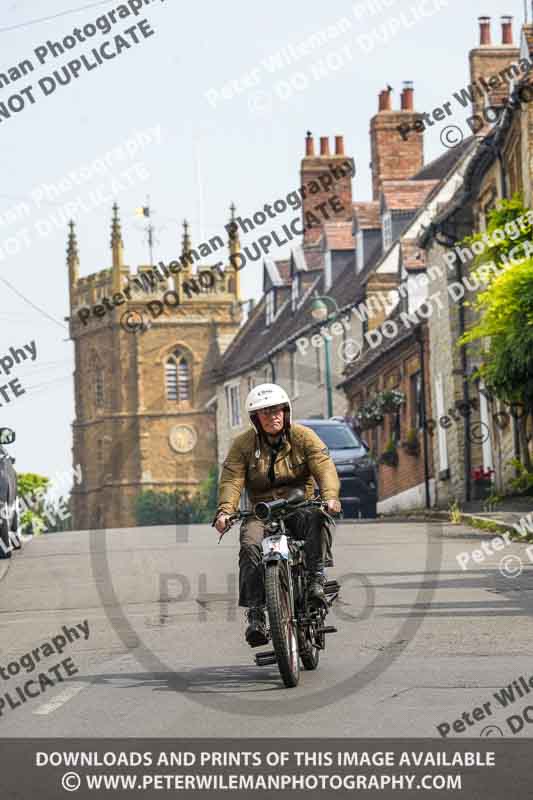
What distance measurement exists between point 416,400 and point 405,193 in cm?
1029

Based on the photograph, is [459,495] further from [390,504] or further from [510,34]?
[510,34]

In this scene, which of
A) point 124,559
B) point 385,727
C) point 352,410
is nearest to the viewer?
point 385,727

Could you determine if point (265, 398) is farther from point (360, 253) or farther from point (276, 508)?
point (360, 253)

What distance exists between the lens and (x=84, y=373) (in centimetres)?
11762

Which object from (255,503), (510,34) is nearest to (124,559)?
(255,503)

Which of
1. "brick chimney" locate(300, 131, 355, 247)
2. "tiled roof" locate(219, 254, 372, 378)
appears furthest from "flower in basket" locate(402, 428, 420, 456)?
"brick chimney" locate(300, 131, 355, 247)

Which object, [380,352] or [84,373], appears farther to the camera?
[84,373]

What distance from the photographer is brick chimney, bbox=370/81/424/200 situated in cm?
5509

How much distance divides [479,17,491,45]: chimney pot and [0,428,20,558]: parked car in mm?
21725

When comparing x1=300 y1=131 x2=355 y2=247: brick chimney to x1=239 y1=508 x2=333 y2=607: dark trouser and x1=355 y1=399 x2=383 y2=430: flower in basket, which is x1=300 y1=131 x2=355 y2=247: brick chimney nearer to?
x1=355 y1=399 x2=383 y2=430: flower in basket

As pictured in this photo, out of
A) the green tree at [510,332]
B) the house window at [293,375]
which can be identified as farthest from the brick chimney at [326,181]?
the green tree at [510,332]

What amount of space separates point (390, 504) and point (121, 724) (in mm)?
38682

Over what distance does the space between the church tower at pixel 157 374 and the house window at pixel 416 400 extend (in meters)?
67.7

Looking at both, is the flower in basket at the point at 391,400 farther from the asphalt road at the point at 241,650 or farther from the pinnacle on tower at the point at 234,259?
the pinnacle on tower at the point at 234,259
